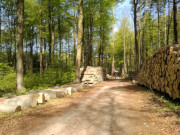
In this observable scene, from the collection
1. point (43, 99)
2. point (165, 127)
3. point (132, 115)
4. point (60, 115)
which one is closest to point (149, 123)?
point (165, 127)

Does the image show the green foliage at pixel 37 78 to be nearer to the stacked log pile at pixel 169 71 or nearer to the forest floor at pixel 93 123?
the forest floor at pixel 93 123

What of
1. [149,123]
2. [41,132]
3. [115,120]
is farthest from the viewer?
[115,120]

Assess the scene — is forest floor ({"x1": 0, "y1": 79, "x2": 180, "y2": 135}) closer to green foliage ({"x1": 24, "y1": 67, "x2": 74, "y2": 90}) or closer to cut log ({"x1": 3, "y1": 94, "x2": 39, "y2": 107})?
cut log ({"x1": 3, "y1": 94, "x2": 39, "y2": 107})

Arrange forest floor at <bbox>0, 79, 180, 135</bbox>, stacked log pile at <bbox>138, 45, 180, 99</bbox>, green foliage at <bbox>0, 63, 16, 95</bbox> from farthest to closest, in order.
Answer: green foliage at <bbox>0, 63, 16, 95</bbox> → stacked log pile at <bbox>138, 45, 180, 99</bbox> → forest floor at <bbox>0, 79, 180, 135</bbox>

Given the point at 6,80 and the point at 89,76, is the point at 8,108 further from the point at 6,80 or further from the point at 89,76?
the point at 89,76

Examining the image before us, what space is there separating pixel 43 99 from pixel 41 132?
8.40 feet

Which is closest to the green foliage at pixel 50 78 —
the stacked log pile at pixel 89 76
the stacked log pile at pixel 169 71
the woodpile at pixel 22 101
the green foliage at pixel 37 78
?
the green foliage at pixel 37 78

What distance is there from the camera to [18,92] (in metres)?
6.92

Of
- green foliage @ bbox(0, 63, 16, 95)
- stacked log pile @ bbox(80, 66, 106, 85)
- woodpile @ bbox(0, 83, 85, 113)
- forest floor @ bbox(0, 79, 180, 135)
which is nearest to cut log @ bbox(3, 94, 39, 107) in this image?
woodpile @ bbox(0, 83, 85, 113)

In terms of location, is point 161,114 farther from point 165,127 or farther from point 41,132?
point 41,132

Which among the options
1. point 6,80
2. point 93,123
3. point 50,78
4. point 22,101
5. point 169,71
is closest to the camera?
point 93,123

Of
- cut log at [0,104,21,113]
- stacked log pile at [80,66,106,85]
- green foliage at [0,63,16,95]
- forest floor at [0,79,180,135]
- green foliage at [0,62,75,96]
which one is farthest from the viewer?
stacked log pile at [80,66,106,85]

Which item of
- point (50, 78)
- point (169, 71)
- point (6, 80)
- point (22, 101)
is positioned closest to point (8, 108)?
point (22, 101)

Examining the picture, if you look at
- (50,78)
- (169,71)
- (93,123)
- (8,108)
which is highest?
(169,71)
